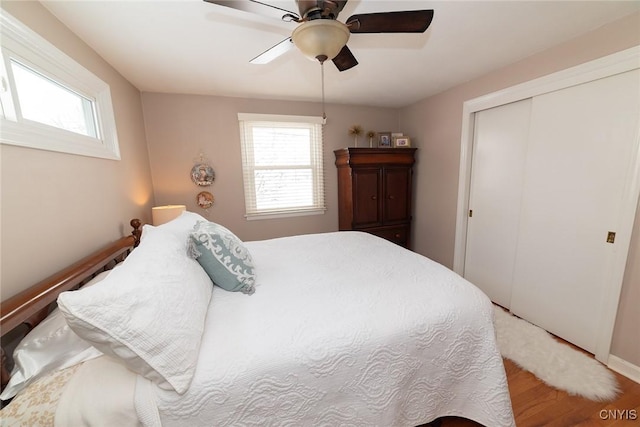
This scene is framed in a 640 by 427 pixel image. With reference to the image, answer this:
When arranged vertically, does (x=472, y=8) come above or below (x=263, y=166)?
above

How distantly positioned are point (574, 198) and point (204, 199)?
3.66 m

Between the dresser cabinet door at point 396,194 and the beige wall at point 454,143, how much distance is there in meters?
0.22

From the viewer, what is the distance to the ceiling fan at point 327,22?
3.77ft

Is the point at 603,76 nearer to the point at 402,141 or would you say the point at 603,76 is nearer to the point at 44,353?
the point at 402,141

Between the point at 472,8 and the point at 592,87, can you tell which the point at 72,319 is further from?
the point at 592,87

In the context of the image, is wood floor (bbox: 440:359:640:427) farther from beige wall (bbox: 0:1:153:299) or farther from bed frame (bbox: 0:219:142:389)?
beige wall (bbox: 0:1:153:299)

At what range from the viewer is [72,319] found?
2.35ft

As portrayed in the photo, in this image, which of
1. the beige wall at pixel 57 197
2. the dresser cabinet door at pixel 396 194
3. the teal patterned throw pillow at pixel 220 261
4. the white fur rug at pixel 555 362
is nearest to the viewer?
the beige wall at pixel 57 197

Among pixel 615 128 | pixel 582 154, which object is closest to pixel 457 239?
pixel 582 154

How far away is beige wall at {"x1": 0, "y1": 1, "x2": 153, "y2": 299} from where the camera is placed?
109 cm

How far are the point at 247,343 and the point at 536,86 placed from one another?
2.90 meters

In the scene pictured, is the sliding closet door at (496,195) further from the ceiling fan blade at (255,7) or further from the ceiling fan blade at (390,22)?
the ceiling fan blade at (255,7)

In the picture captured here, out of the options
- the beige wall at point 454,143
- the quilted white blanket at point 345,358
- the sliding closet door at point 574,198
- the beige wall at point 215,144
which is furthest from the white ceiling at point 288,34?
the quilted white blanket at point 345,358

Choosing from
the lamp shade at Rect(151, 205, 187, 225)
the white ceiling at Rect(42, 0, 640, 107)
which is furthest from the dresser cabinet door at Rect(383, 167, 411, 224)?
the lamp shade at Rect(151, 205, 187, 225)
